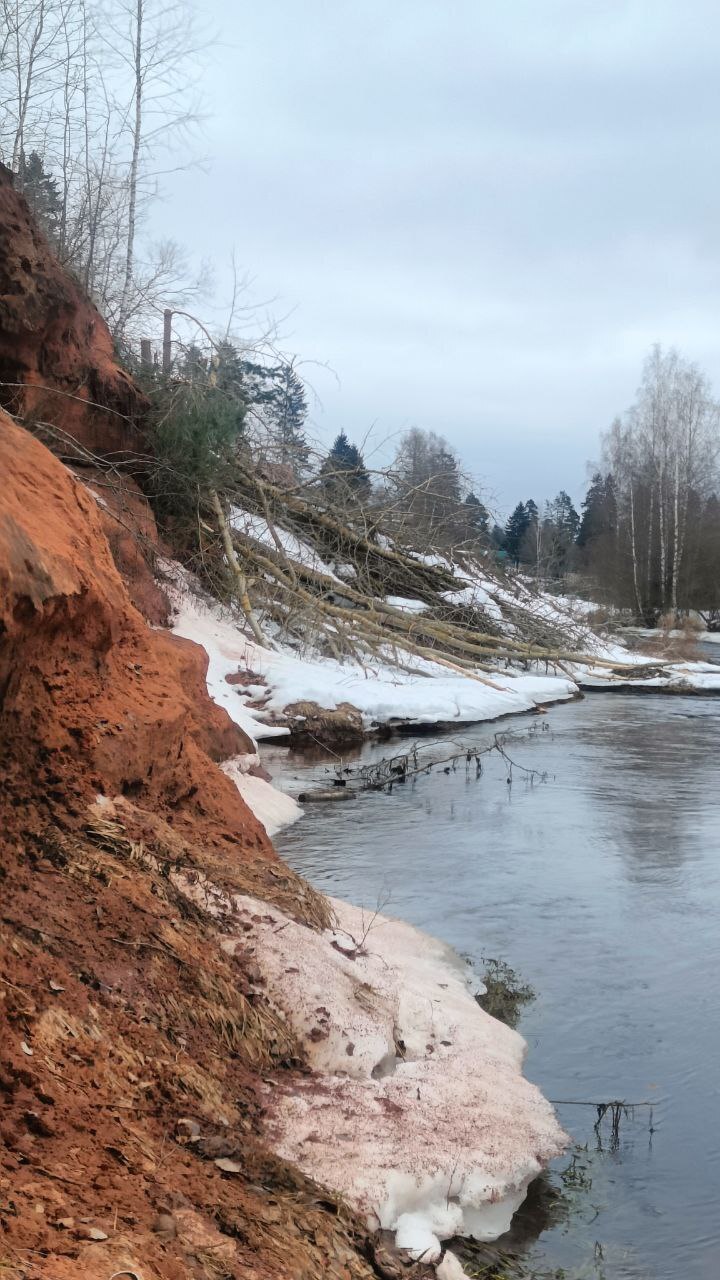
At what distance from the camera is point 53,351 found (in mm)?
11891

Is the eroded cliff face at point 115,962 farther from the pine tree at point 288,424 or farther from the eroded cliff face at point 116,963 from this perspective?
the pine tree at point 288,424

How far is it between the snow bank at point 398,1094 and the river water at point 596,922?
198mm

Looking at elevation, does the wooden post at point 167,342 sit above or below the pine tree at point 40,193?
below

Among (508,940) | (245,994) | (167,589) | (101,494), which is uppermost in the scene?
(101,494)

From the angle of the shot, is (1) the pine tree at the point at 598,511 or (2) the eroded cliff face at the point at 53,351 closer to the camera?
(2) the eroded cliff face at the point at 53,351

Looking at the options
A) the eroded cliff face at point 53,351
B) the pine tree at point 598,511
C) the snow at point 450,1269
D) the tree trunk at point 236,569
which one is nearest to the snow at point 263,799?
the eroded cliff face at point 53,351

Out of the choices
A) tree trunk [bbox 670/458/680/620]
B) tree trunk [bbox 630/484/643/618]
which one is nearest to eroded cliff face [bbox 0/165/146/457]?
tree trunk [bbox 670/458/680/620]

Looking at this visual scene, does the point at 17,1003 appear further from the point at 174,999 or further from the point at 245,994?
the point at 245,994

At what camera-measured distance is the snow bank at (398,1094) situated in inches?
131

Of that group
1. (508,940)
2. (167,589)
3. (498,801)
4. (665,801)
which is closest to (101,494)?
(167,589)

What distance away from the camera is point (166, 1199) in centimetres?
256

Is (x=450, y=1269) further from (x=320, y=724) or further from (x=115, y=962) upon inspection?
(x=320, y=724)

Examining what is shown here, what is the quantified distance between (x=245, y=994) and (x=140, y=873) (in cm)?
61

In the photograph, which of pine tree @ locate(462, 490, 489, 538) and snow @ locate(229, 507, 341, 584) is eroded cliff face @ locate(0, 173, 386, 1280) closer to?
snow @ locate(229, 507, 341, 584)
